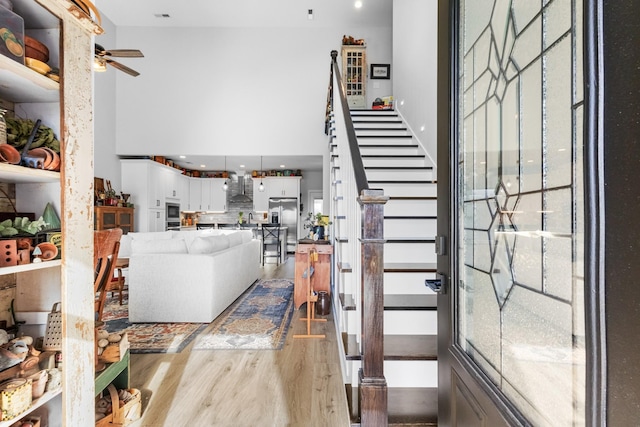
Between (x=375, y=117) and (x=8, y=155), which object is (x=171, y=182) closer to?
(x=375, y=117)

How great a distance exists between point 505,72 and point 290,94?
6.15m

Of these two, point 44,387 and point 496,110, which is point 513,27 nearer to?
point 496,110

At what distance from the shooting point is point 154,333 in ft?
10.6

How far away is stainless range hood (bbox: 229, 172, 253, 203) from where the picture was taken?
8.93 meters

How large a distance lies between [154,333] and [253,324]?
0.97m

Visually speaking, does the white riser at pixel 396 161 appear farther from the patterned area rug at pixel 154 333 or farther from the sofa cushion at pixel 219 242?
the patterned area rug at pixel 154 333

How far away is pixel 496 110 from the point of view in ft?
2.68

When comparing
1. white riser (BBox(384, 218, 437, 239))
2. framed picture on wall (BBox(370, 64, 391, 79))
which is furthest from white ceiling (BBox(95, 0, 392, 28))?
white riser (BBox(384, 218, 437, 239))

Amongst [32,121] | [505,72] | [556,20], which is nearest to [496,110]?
[505,72]

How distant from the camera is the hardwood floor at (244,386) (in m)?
1.92

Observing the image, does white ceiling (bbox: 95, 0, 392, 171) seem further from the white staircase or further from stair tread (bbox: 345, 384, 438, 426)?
stair tread (bbox: 345, 384, 438, 426)

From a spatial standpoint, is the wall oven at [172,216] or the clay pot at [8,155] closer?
the clay pot at [8,155]

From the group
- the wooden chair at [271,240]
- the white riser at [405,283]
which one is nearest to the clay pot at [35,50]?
the white riser at [405,283]

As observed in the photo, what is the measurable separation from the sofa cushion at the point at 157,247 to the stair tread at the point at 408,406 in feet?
8.54
